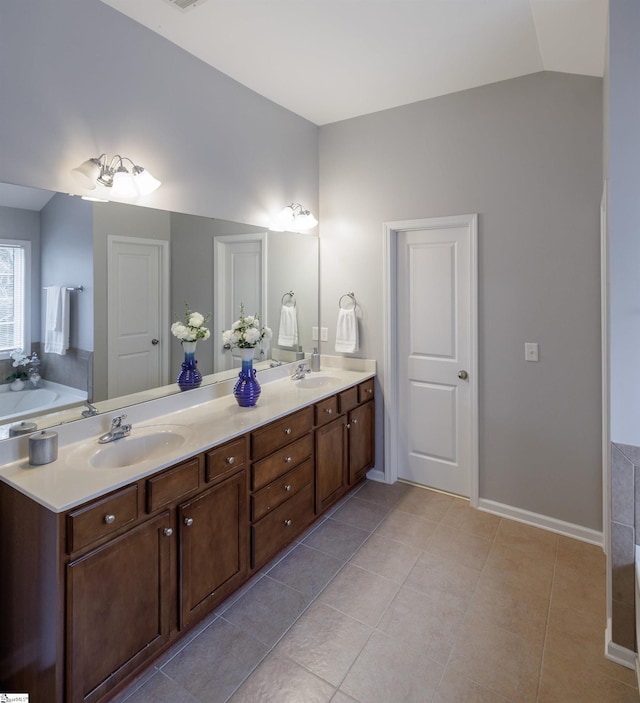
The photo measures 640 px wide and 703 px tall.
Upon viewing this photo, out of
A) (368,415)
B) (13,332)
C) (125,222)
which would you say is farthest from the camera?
(368,415)

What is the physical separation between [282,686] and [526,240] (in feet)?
8.68

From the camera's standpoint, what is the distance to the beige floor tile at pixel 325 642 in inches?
67.9

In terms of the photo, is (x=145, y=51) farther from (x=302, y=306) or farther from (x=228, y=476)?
(x=228, y=476)

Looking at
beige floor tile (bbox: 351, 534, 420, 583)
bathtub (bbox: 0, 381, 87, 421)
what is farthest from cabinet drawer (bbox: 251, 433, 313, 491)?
bathtub (bbox: 0, 381, 87, 421)

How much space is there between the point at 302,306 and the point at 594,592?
2.46 m

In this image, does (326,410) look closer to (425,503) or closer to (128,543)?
(425,503)

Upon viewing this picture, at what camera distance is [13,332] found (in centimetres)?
175

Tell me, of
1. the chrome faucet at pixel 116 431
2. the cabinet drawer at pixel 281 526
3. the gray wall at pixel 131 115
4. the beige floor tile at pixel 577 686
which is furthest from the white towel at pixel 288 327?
the beige floor tile at pixel 577 686

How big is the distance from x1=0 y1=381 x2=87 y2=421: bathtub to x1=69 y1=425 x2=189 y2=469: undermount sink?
8.5 inches

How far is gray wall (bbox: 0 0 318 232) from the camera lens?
1721 millimetres

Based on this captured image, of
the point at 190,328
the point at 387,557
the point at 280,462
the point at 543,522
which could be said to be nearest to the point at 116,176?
the point at 190,328

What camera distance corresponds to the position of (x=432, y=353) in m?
3.17

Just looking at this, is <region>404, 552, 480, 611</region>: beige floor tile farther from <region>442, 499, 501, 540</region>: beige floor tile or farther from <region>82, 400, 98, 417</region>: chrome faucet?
<region>82, 400, 98, 417</region>: chrome faucet

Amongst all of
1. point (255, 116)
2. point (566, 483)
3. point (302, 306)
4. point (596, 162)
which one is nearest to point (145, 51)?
point (255, 116)
